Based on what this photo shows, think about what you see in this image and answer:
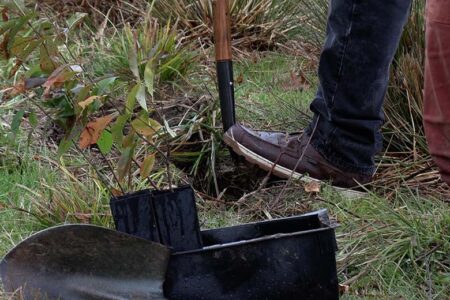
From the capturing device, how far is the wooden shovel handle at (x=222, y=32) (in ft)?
12.6

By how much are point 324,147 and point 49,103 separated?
142 centimetres

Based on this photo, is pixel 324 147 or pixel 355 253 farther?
pixel 324 147

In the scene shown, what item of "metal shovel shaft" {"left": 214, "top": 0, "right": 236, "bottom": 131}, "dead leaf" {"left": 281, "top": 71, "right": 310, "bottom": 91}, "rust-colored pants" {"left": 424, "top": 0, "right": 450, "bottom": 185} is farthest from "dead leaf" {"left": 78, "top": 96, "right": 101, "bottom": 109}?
"dead leaf" {"left": 281, "top": 71, "right": 310, "bottom": 91}

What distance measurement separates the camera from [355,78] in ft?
10.7

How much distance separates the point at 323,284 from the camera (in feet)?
7.62

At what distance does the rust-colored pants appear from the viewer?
2.21 metres

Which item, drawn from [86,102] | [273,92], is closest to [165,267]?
[86,102]

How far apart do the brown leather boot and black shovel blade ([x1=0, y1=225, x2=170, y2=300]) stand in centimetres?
120

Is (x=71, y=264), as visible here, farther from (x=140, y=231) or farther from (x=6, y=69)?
(x=6, y=69)

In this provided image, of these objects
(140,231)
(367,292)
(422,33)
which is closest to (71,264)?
(140,231)

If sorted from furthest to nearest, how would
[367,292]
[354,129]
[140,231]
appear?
[354,129] < [367,292] < [140,231]

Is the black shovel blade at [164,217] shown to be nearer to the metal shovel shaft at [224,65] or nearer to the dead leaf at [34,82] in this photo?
the dead leaf at [34,82]

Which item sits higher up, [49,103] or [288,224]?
[49,103]

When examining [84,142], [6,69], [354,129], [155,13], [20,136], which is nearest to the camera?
[84,142]
